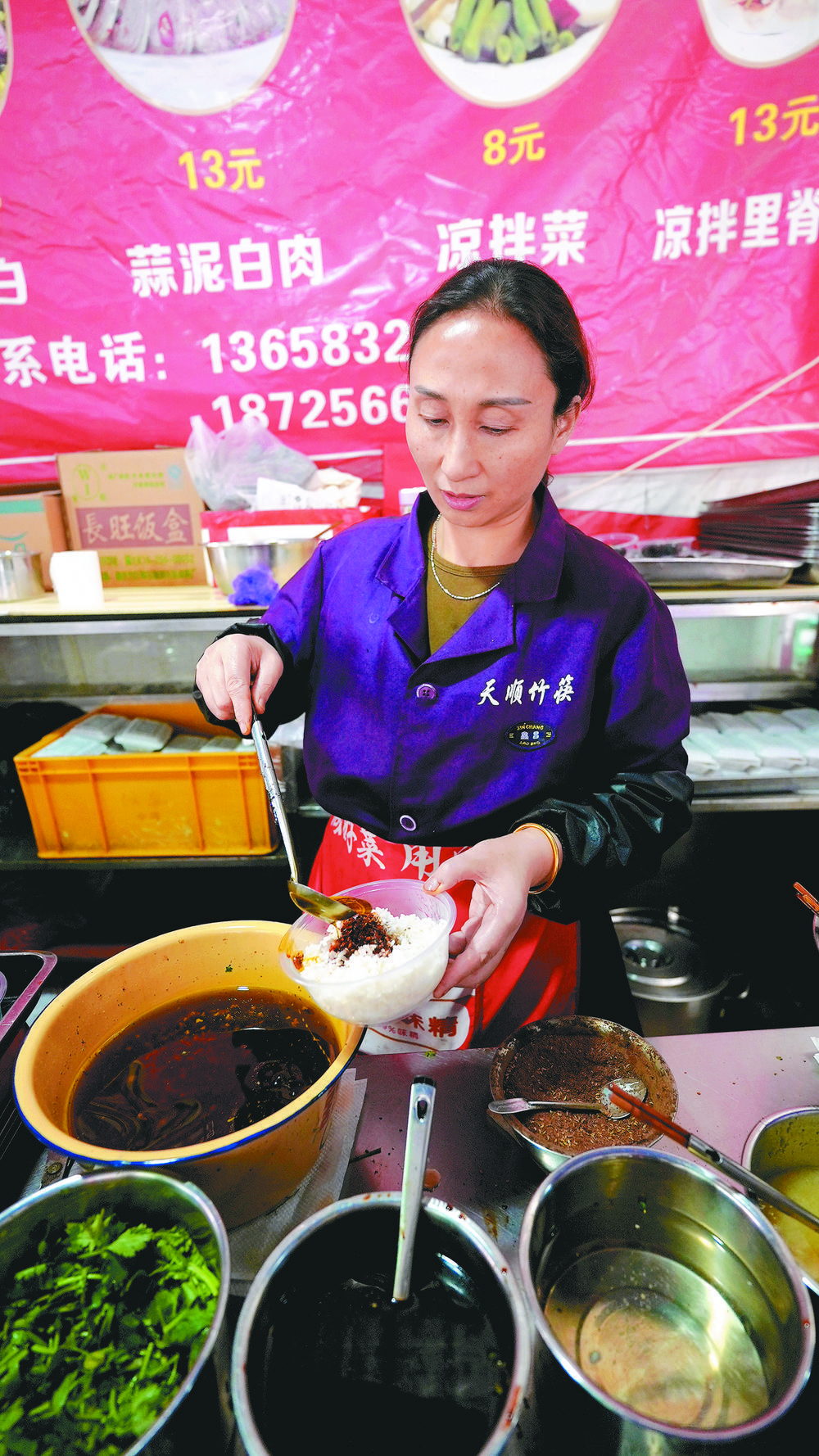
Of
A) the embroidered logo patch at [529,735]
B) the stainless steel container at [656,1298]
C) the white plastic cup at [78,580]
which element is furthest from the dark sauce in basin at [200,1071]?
the white plastic cup at [78,580]

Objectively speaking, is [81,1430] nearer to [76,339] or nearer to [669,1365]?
[669,1365]

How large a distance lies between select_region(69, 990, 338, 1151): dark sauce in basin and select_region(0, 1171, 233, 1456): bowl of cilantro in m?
0.13

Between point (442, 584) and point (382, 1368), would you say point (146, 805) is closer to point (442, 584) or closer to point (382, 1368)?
point (442, 584)

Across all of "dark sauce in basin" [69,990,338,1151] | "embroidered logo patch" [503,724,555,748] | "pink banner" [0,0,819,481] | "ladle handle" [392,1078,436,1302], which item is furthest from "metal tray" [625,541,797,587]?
"ladle handle" [392,1078,436,1302]

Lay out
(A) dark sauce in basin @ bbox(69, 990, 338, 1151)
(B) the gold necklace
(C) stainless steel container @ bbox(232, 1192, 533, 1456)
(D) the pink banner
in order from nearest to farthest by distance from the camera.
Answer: (C) stainless steel container @ bbox(232, 1192, 533, 1456) → (A) dark sauce in basin @ bbox(69, 990, 338, 1151) → (B) the gold necklace → (D) the pink banner

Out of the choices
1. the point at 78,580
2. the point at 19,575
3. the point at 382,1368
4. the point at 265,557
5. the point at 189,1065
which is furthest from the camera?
the point at 19,575

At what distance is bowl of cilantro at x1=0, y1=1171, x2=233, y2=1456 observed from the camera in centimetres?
67

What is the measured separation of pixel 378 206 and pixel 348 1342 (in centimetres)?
324

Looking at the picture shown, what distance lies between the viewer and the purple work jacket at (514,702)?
1.51 meters

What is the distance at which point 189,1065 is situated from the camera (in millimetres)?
1088

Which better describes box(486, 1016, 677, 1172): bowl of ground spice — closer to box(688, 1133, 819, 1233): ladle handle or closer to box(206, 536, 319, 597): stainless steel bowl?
box(688, 1133, 819, 1233): ladle handle

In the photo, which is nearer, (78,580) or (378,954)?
(378,954)

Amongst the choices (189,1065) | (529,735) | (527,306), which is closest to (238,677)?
(529,735)

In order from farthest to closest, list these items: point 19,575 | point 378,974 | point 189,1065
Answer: point 19,575 < point 189,1065 < point 378,974
